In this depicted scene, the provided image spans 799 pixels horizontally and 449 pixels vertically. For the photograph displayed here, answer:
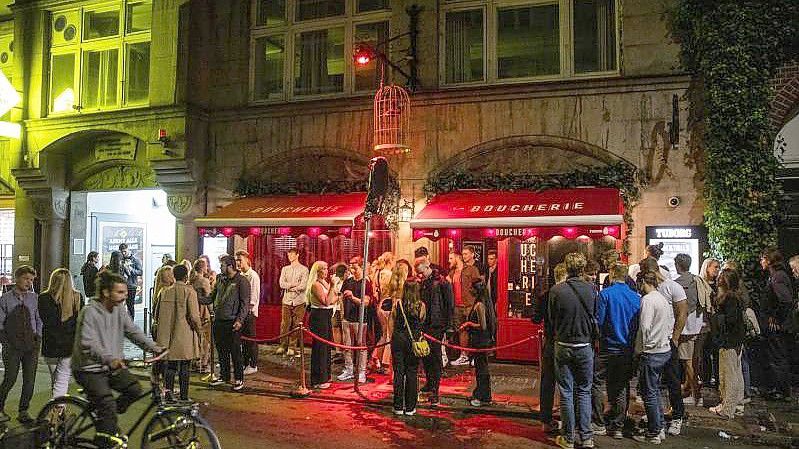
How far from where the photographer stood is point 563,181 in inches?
459

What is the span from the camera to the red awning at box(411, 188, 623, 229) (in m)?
10.4

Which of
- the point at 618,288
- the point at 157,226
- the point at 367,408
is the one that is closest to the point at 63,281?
the point at 367,408

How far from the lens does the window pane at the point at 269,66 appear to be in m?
14.5

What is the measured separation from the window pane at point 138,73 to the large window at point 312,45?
2.73 metres

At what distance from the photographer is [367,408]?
345 inches

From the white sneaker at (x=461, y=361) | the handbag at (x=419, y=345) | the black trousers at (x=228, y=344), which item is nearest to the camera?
the handbag at (x=419, y=345)

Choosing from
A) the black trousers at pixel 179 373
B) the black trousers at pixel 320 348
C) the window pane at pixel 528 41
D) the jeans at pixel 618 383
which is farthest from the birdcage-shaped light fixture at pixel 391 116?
the jeans at pixel 618 383

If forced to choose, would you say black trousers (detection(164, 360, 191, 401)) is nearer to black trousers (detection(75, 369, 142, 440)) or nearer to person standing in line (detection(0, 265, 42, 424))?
Result: person standing in line (detection(0, 265, 42, 424))

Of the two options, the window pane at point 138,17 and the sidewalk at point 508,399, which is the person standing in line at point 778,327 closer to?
the sidewalk at point 508,399

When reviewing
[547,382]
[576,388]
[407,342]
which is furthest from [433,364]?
[576,388]

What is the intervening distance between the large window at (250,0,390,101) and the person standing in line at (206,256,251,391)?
18.0 feet

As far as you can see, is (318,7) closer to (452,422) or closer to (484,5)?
(484,5)

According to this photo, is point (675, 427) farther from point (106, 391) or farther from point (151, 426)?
point (106, 391)

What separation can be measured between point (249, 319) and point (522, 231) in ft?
15.3
